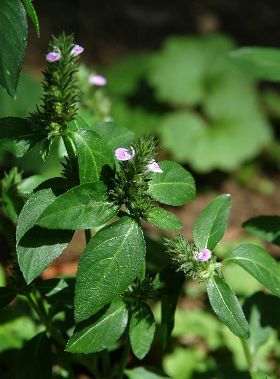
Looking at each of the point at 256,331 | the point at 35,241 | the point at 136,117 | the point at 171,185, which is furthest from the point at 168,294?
the point at 136,117

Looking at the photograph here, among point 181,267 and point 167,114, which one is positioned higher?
point 181,267

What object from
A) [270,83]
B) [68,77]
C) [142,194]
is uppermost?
[68,77]

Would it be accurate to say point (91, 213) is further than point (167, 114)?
No

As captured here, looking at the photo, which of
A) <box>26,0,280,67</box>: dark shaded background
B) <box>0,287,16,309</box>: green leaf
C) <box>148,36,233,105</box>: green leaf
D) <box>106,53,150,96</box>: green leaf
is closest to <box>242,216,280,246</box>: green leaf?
<box>0,287,16,309</box>: green leaf

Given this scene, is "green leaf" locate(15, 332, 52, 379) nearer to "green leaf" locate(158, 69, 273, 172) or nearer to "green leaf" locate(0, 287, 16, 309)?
"green leaf" locate(0, 287, 16, 309)

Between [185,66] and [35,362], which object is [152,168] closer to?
[35,362]

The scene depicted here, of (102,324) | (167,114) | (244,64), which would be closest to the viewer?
(102,324)

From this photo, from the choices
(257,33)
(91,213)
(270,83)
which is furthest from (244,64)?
(257,33)

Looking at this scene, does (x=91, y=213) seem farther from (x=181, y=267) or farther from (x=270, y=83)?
(x=270, y=83)
